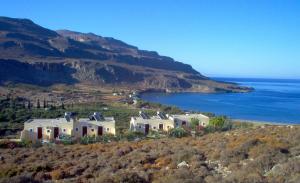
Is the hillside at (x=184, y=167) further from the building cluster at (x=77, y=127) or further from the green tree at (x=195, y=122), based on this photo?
the green tree at (x=195, y=122)

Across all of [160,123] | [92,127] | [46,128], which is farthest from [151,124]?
[46,128]

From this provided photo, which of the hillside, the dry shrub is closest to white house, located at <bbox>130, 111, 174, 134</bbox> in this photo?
the hillside

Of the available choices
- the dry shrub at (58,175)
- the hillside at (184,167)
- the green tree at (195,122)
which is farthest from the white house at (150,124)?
the dry shrub at (58,175)

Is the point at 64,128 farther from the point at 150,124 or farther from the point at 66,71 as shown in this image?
the point at 66,71

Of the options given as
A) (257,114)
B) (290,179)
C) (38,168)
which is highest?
(290,179)

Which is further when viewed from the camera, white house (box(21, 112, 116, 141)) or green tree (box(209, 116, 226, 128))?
green tree (box(209, 116, 226, 128))

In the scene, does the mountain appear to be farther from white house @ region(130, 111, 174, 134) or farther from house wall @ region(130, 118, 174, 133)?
house wall @ region(130, 118, 174, 133)

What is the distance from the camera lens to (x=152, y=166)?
15.1 meters

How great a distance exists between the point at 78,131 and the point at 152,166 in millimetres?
26900

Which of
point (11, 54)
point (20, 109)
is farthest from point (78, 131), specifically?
point (11, 54)

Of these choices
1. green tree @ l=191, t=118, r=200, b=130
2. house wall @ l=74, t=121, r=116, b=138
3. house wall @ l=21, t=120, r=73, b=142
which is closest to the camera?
house wall @ l=21, t=120, r=73, b=142

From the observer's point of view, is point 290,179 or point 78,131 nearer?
point 290,179

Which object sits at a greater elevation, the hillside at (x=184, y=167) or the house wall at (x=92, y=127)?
the hillside at (x=184, y=167)

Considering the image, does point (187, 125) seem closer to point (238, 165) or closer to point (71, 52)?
point (238, 165)
